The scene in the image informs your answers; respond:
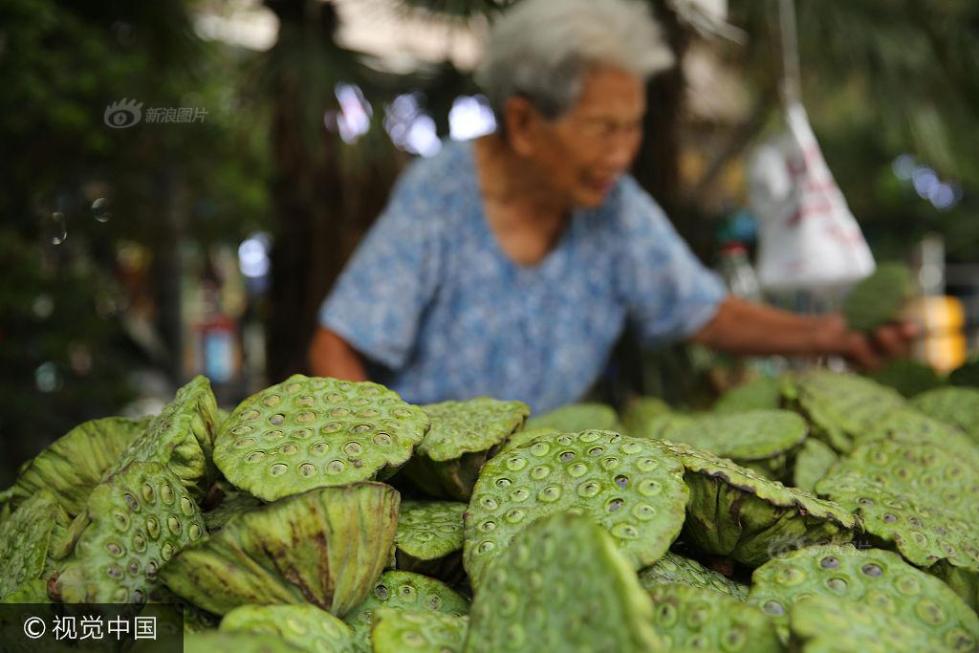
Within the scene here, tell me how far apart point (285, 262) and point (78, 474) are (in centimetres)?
223

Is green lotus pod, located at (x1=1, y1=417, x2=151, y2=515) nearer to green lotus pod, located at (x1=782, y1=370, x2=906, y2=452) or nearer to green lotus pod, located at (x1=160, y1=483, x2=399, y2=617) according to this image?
green lotus pod, located at (x1=160, y1=483, x2=399, y2=617)

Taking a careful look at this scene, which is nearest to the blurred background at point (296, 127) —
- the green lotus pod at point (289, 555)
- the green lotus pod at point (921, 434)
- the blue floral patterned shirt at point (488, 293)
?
the blue floral patterned shirt at point (488, 293)

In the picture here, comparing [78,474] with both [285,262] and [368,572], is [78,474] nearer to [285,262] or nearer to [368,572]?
[368,572]

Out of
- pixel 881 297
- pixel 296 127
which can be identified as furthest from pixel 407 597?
pixel 296 127

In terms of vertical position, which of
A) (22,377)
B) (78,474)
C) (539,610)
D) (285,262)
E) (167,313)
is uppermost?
(539,610)

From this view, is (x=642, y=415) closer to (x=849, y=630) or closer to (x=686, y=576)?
(x=686, y=576)

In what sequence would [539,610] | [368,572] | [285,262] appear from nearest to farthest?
[539,610], [368,572], [285,262]

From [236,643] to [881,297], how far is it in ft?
5.75

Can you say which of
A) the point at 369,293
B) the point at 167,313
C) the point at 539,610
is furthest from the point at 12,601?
the point at 167,313

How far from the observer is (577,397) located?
2.02 meters

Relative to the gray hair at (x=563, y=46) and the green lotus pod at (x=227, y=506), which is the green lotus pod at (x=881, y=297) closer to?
the gray hair at (x=563, y=46)

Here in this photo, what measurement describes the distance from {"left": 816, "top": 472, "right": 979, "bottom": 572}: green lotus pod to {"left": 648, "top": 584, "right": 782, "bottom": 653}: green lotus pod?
0.23 meters

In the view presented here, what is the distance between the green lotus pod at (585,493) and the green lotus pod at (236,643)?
0.18m

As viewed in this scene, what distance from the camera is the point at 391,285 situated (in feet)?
5.82
